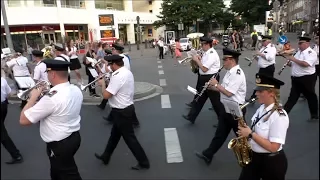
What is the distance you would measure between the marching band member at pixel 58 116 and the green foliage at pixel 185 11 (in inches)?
1777

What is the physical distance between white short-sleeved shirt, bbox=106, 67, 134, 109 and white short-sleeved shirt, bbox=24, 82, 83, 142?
1108mm

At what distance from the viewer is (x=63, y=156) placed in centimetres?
319

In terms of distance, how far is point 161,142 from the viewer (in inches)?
222

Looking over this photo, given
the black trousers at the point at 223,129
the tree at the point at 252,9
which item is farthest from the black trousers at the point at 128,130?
the tree at the point at 252,9

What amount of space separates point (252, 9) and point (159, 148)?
1367 inches

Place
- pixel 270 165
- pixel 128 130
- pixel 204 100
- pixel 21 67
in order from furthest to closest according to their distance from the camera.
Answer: pixel 21 67, pixel 204 100, pixel 128 130, pixel 270 165

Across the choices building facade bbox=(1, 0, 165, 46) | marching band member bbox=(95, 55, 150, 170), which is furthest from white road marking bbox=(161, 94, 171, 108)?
building facade bbox=(1, 0, 165, 46)

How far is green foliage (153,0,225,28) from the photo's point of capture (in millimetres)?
46250

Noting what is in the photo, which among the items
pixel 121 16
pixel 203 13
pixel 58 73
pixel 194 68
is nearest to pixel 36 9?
pixel 121 16

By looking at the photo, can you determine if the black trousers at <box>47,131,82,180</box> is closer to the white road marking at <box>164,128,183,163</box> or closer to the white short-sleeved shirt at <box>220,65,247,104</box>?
the white road marking at <box>164,128,183,163</box>

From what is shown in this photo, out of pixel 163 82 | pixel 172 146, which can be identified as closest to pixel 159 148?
pixel 172 146

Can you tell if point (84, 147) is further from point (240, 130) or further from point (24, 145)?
point (240, 130)

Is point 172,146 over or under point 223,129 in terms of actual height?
under

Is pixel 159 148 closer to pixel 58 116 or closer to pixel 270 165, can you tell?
pixel 58 116
